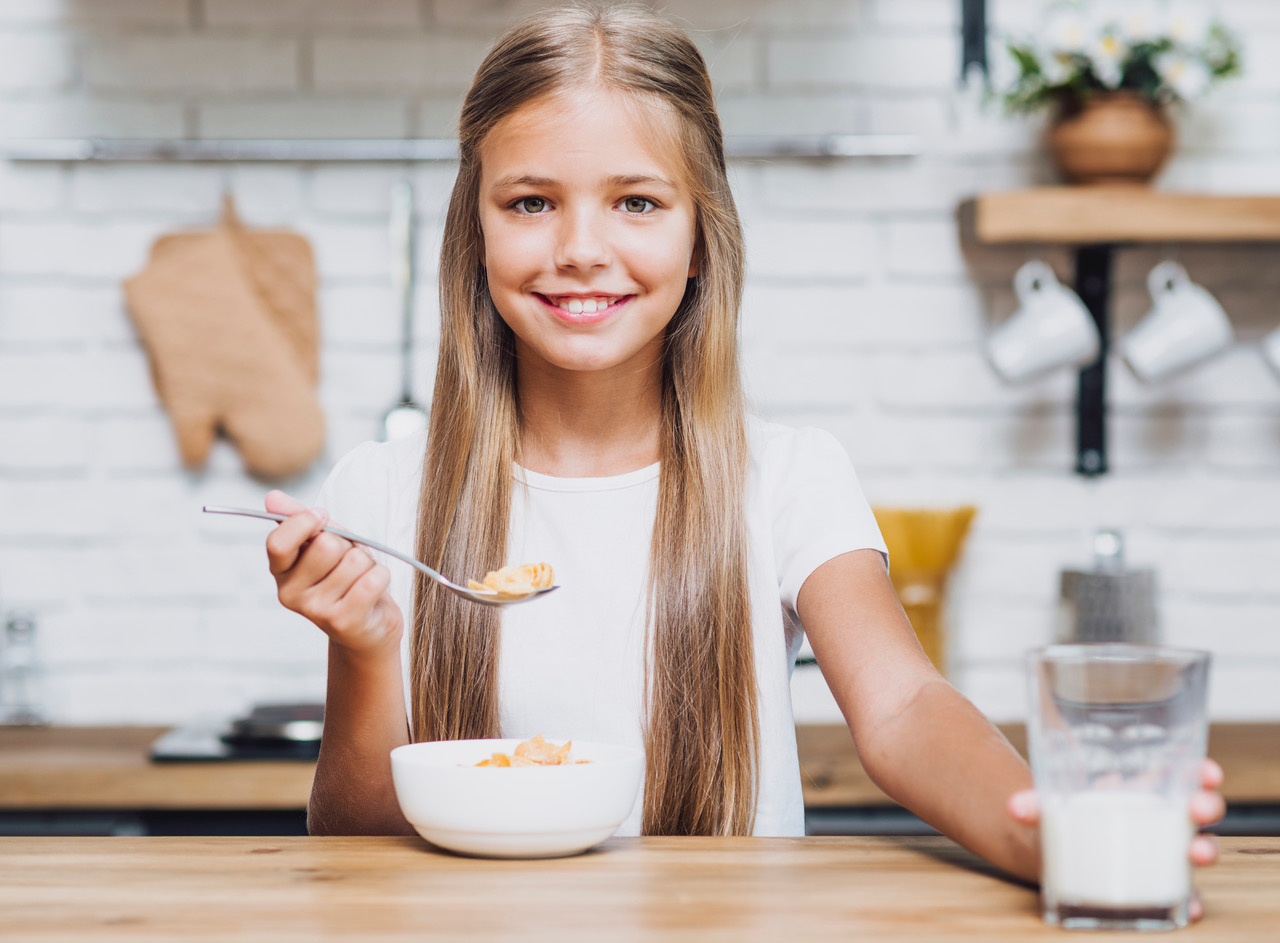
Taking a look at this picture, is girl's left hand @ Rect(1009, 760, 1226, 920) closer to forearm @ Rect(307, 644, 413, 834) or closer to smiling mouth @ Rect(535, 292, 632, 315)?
forearm @ Rect(307, 644, 413, 834)

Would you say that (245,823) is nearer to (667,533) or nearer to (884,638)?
(667,533)

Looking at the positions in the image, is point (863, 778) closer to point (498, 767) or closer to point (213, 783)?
point (213, 783)

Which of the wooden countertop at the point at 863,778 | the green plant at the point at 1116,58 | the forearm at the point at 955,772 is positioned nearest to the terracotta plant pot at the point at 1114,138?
the green plant at the point at 1116,58

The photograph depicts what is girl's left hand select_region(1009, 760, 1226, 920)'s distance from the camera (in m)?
0.64

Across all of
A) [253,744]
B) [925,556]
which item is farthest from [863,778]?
[253,744]

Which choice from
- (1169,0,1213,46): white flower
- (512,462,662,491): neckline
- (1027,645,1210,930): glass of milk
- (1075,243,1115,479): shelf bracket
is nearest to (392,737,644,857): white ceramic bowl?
(1027,645,1210,930): glass of milk

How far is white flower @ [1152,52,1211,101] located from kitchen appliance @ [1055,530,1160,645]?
0.70m

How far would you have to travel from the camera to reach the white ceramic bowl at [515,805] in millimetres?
760

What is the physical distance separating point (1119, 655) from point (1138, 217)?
1447 mm

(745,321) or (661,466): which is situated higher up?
(745,321)

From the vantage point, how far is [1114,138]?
1964 millimetres

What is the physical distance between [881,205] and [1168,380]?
521 mm

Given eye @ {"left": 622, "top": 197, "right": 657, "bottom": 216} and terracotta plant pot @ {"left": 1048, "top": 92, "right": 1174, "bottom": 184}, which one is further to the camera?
terracotta plant pot @ {"left": 1048, "top": 92, "right": 1174, "bottom": 184}

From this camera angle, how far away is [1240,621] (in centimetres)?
214
